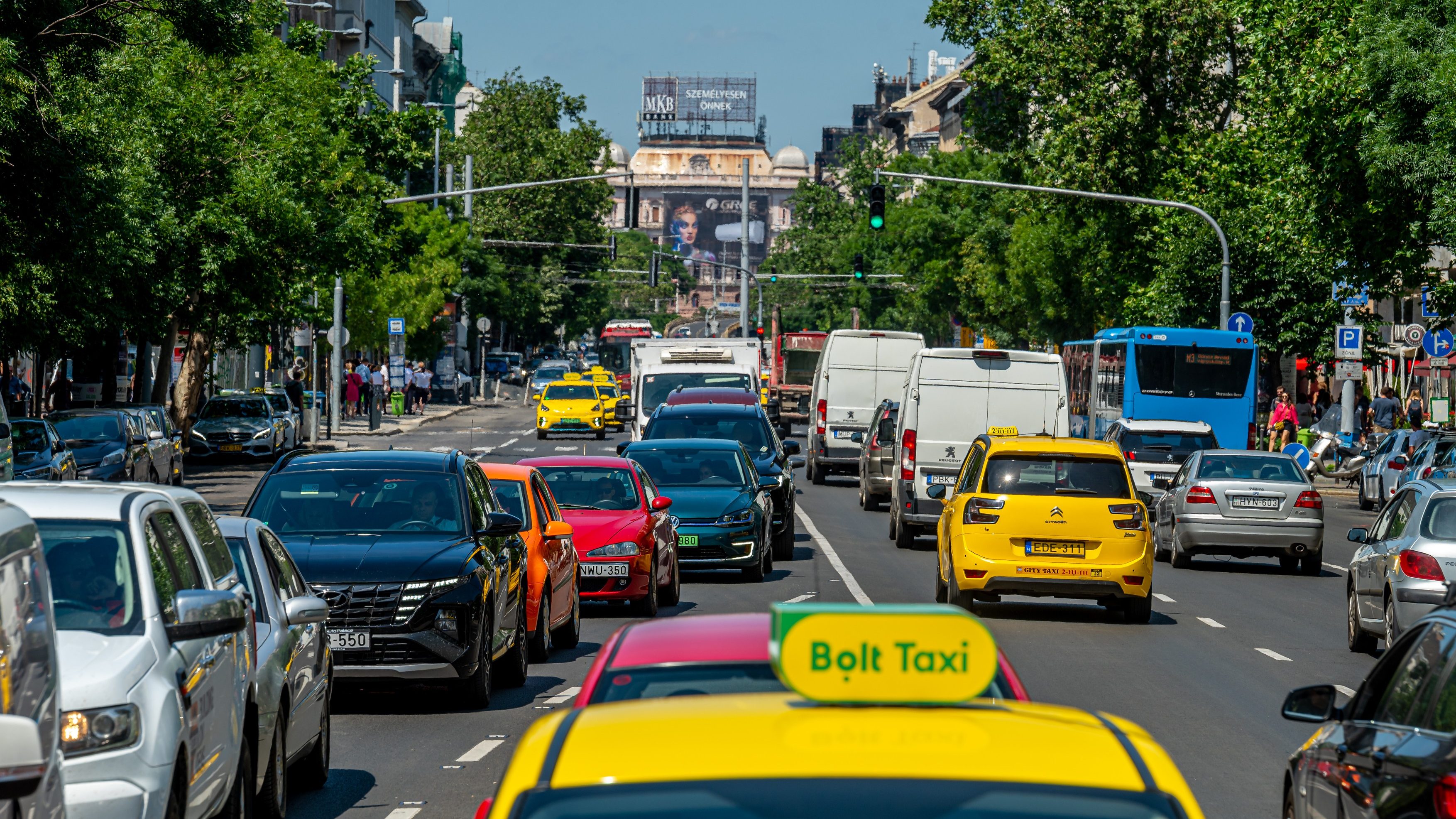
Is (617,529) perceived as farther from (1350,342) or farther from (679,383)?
(1350,342)

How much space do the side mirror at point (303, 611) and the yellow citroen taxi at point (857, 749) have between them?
5533 millimetres

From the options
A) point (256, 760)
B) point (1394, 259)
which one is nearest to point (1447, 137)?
point (1394, 259)

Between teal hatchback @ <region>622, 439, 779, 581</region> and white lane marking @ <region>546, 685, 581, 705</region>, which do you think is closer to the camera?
white lane marking @ <region>546, 685, 581, 705</region>

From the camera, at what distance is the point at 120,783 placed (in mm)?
6582

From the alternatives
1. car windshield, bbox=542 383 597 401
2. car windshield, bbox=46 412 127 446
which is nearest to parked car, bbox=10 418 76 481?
car windshield, bbox=46 412 127 446

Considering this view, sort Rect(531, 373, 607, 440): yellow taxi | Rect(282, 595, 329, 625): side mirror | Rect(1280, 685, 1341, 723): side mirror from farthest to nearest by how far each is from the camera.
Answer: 1. Rect(531, 373, 607, 440): yellow taxi
2. Rect(282, 595, 329, 625): side mirror
3. Rect(1280, 685, 1341, 723): side mirror

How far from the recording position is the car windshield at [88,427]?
31.9 meters

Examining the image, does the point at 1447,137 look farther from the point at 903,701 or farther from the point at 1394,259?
the point at 903,701

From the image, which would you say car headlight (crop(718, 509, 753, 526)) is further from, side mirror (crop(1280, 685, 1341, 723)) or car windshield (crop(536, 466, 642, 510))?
side mirror (crop(1280, 685, 1341, 723))

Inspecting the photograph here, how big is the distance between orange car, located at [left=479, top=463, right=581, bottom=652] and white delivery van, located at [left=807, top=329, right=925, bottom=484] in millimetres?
24394

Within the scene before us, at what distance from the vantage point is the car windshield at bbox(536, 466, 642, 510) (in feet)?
60.9

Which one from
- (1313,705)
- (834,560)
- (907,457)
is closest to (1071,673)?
(1313,705)

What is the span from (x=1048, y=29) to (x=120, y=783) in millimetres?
47697

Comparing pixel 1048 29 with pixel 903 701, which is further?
pixel 1048 29
